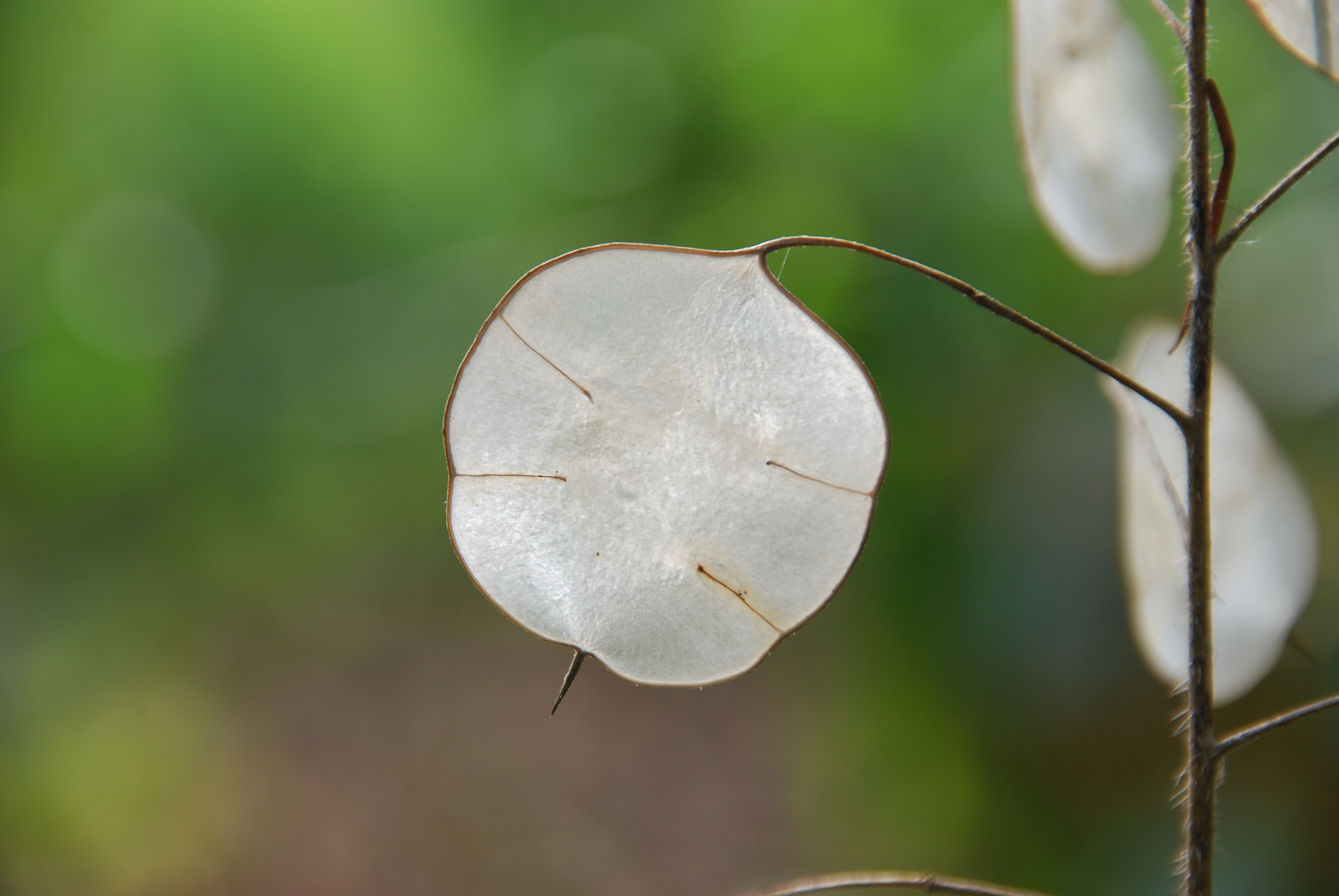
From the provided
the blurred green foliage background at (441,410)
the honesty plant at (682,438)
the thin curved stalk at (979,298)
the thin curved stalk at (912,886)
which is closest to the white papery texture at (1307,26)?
the honesty plant at (682,438)

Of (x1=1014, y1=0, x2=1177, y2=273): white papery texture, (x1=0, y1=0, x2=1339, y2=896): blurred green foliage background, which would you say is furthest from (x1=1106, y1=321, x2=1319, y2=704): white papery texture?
(x1=0, y1=0, x2=1339, y2=896): blurred green foliage background

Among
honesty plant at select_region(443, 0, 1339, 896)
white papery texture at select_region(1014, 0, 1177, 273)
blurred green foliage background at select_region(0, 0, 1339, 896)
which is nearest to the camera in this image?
honesty plant at select_region(443, 0, 1339, 896)

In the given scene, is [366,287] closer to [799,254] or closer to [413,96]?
[413,96]

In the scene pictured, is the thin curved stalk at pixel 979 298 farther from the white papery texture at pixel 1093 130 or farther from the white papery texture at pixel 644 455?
the white papery texture at pixel 1093 130

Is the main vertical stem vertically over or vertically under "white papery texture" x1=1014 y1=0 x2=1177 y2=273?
under

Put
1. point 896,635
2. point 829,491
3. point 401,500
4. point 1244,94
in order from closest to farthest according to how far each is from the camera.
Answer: point 829,491, point 1244,94, point 896,635, point 401,500

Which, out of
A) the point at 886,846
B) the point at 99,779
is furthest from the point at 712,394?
the point at 99,779

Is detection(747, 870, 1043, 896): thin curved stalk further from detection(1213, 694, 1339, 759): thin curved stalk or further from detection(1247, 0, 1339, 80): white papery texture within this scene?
detection(1247, 0, 1339, 80): white papery texture

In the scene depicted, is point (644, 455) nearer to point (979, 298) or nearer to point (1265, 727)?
point (979, 298)
